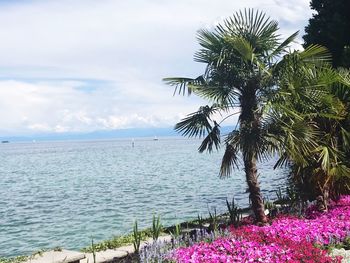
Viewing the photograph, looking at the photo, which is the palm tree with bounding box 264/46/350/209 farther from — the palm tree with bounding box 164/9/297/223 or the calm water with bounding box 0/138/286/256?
the calm water with bounding box 0/138/286/256

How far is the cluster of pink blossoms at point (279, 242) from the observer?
24.7 ft

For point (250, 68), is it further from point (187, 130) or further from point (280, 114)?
point (187, 130)

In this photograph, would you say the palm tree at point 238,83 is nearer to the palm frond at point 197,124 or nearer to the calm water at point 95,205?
the palm frond at point 197,124

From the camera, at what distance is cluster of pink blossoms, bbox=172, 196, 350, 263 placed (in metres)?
7.54

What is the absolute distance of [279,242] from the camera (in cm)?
845

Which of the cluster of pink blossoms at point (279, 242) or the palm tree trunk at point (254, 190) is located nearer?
the cluster of pink blossoms at point (279, 242)

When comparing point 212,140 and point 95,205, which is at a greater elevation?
point 212,140

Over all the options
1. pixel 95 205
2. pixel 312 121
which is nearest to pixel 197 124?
pixel 312 121

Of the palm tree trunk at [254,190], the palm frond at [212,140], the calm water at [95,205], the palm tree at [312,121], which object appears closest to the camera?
the palm tree at [312,121]

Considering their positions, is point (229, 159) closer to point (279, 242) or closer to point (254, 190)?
point (254, 190)

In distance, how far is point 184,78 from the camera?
11367 mm

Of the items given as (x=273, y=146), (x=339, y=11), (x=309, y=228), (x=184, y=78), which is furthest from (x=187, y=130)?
(x=339, y=11)

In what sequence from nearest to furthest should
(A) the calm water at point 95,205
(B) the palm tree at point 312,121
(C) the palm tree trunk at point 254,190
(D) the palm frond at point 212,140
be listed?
(B) the palm tree at point 312,121
(C) the palm tree trunk at point 254,190
(D) the palm frond at point 212,140
(A) the calm water at point 95,205

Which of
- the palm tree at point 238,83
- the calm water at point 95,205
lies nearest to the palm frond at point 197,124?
the palm tree at point 238,83
